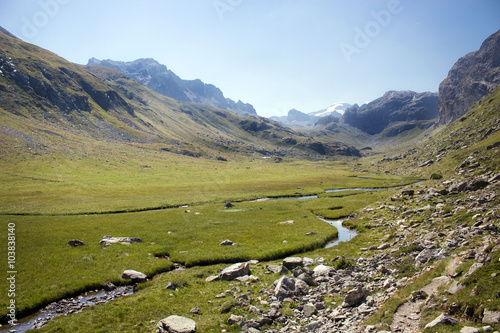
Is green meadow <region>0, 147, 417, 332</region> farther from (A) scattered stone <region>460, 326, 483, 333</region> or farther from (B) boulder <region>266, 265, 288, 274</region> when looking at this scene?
(A) scattered stone <region>460, 326, 483, 333</region>

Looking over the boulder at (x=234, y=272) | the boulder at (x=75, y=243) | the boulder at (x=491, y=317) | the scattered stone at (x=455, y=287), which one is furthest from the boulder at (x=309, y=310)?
the boulder at (x=75, y=243)

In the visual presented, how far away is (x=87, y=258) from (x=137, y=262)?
6.30 metres

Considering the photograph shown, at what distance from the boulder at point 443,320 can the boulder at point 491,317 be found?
1081 mm

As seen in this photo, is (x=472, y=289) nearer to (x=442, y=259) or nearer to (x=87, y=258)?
(x=442, y=259)

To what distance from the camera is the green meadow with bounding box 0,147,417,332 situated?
84.2 feet

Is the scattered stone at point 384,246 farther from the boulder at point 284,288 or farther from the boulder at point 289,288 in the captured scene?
the boulder at point 284,288

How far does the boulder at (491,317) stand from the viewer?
9523 mm

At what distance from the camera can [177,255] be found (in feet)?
108

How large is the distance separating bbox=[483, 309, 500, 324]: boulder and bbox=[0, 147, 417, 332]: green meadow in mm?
15186

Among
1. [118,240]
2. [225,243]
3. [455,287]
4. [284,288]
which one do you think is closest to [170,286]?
[284,288]

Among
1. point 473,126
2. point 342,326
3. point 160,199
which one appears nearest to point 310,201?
point 160,199

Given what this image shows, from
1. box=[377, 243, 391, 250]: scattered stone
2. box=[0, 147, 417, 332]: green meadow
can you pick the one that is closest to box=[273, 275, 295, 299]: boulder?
box=[0, 147, 417, 332]: green meadow

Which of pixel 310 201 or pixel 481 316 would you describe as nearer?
pixel 481 316

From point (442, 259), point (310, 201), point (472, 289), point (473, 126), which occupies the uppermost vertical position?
point (473, 126)
